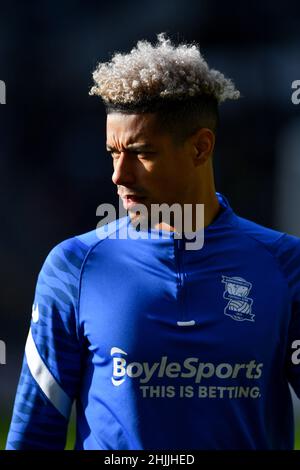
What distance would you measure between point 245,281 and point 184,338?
0.26 meters

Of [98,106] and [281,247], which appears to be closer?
[281,247]

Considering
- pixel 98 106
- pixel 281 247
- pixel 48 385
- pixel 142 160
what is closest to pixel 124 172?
pixel 142 160

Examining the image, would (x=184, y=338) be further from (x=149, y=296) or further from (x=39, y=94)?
(x=39, y=94)

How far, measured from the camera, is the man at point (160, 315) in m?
2.54

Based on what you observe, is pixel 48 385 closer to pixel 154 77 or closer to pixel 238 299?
pixel 238 299

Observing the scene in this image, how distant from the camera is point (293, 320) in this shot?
2637 mm

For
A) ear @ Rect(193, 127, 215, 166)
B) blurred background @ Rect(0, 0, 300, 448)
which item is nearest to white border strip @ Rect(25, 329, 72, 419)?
ear @ Rect(193, 127, 215, 166)

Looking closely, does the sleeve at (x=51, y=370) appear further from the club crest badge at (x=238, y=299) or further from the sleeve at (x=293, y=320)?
the sleeve at (x=293, y=320)

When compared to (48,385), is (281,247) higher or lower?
higher

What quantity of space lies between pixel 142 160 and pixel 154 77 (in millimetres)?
232

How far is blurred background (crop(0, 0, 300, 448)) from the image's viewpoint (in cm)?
808

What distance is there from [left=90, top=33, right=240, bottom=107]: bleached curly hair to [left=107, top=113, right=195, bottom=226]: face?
0.06m

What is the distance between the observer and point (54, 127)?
27.1 ft
